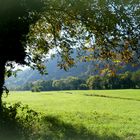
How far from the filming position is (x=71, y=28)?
86.4ft

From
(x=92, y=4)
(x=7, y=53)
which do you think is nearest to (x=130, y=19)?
(x=92, y=4)

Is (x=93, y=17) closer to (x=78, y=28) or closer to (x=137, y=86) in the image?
(x=78, y=28)

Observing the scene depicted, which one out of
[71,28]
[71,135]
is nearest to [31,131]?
[71,135]

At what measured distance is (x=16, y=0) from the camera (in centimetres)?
1948

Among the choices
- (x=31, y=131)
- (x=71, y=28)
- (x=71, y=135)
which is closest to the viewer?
(x=31, y=131)

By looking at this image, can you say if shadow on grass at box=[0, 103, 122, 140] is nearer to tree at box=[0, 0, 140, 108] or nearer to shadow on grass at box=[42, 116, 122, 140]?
shadow on grass at box=[42, 116, 122, 140]

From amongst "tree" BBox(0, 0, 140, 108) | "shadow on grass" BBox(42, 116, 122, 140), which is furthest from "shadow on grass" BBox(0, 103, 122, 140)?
"tree" BBox(0, 0, 140, 108)

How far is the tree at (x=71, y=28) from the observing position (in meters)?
19.8

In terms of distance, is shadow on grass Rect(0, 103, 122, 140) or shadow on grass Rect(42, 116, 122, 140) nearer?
shadow on grass Rect(0, 103, 122, 140)

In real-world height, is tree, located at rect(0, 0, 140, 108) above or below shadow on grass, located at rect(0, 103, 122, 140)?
above

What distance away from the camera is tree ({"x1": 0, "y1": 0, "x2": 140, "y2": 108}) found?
19750 millimetres

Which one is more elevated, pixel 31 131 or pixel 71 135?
pixel 31 131

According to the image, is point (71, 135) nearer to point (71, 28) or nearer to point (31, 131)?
point (31, 131)

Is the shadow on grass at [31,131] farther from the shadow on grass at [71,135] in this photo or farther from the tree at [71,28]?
the tree at [71,28]
